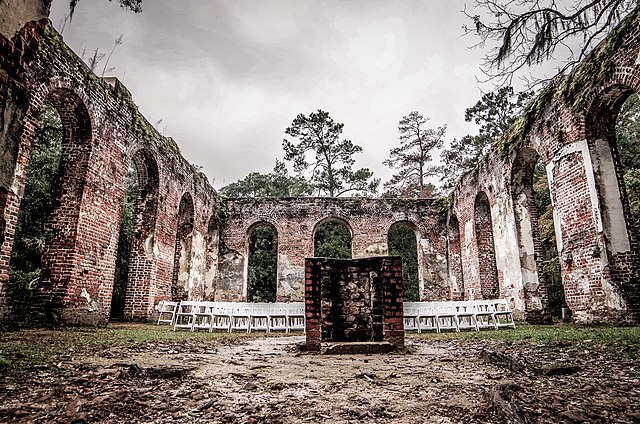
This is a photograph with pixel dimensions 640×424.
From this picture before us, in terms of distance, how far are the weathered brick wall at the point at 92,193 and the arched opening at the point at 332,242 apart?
11.6 m

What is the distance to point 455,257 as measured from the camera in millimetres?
16906

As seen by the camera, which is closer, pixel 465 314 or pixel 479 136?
pixel 465 314

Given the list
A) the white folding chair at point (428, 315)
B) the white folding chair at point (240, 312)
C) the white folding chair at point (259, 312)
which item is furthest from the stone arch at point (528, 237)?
the white folding chair at point (240, 312)

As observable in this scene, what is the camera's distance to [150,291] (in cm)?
1163

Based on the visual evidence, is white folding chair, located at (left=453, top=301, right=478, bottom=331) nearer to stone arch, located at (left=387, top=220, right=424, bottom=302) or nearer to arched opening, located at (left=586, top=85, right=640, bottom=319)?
arched opening, located at (left=586, top=85, right=640, bottom=319)

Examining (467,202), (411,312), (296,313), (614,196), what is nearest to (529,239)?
(614,196)

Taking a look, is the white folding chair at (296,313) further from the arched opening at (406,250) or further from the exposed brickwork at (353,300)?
the arched opening at (406,250)

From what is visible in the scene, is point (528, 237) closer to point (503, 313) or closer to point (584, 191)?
point (503, 313)

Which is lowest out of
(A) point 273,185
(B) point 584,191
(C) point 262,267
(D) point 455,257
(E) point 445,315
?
(E) point 445,315

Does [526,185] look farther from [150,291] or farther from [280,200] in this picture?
[150,291]

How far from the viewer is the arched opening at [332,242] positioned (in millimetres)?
23266

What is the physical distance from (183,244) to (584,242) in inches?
500

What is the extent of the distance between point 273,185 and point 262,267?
912 centimetres

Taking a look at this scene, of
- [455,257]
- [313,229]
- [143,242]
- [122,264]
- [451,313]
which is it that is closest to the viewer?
[451,313]
